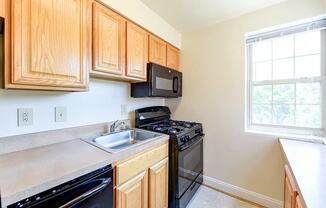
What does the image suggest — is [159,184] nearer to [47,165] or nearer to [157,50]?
[47,165]

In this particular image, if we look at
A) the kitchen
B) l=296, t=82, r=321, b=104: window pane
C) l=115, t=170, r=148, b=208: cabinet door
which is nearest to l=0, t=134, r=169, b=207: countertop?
the kitchen

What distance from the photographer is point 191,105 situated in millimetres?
2432

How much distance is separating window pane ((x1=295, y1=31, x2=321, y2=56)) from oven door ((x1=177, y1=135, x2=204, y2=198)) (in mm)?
1514

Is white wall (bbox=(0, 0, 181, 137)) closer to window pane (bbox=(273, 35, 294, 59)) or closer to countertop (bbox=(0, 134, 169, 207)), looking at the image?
countertop (bbox=(0, 134, 169, 207))

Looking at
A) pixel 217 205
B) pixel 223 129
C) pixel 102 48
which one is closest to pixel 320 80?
pixel 223 129

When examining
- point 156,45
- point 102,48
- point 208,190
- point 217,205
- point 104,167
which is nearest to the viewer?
point 104,167

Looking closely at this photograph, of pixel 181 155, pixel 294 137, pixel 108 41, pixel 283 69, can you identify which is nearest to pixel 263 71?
pixel 283 69

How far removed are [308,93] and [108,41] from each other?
2.15 m

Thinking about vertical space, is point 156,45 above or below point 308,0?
below

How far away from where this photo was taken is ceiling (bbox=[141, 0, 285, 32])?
5.68ft

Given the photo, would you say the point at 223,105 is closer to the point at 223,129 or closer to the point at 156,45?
the point at 223,129

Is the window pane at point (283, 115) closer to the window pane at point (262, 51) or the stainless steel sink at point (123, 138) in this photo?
the window pane at point (262, 51)

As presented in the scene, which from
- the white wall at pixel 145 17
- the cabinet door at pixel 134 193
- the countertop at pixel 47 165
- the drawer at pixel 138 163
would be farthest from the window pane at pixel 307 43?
the cabinet door at pixel 134 193

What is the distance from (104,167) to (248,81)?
1964 mm
